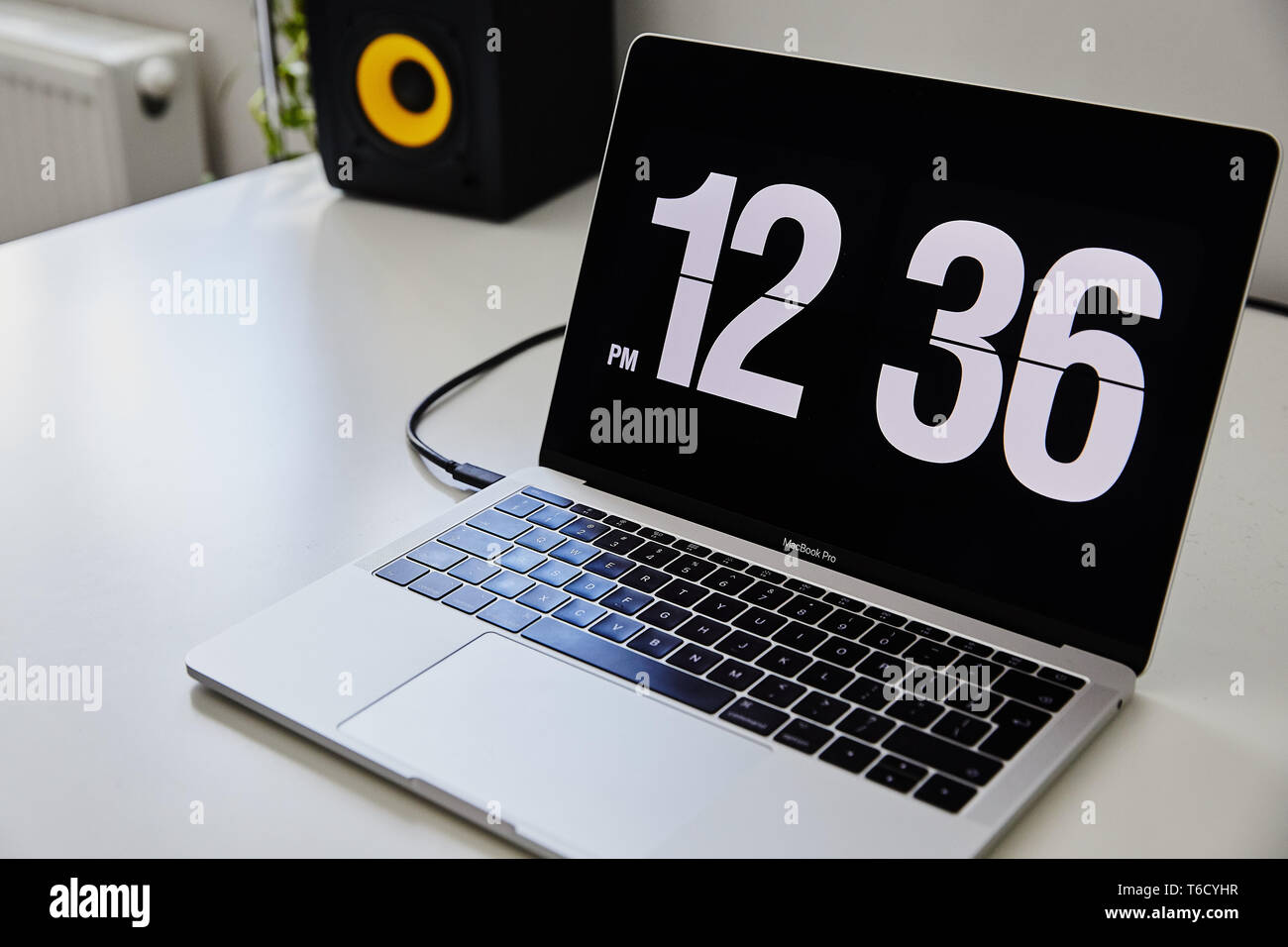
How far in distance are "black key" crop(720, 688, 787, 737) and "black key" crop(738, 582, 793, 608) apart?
0.23ft

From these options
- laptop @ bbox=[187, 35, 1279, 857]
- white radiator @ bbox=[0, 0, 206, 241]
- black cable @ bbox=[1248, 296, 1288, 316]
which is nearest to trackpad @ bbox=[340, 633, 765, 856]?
laptop @ bbox=[187, 35, 1279, 857]

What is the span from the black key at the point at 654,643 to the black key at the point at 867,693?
0.08 m

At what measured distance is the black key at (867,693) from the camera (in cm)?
50

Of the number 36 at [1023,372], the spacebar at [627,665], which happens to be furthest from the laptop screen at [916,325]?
the spacebar at [627,665]

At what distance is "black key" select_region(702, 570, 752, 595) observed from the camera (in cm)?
57

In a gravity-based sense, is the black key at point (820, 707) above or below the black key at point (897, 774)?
above

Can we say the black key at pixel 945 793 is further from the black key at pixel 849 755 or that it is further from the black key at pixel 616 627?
the black key at pixel 616 627

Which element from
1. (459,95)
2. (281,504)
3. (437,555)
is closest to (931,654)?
(437,555)

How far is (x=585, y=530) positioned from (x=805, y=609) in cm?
12

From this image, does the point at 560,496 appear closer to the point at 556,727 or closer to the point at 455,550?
→ the point at 455,550

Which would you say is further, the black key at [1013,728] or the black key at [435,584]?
the black key at [435,584]

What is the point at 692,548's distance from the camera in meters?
0.61

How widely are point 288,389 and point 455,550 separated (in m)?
0.24

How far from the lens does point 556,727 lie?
50 cm
